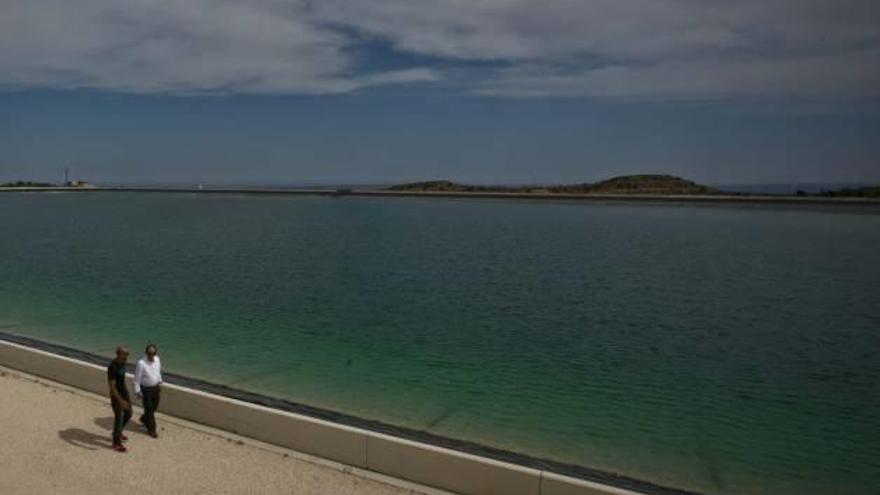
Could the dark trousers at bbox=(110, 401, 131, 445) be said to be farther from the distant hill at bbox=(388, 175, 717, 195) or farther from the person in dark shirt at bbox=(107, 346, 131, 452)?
the distant hill at bbox=(388, 175, 717, 195)

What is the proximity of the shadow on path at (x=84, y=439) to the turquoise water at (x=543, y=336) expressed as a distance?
4599 mm

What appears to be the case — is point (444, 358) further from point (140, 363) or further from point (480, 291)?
point (480, 291)

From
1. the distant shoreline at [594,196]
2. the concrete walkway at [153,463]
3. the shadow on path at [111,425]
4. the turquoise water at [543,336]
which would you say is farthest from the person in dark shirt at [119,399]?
the distant shoreline at [594,196]

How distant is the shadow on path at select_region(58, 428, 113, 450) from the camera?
10.8m

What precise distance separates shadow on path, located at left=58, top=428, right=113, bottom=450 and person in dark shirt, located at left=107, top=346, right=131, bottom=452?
10.3 inches

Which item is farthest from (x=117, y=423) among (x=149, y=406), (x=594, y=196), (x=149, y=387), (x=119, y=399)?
(x=594, y=196)

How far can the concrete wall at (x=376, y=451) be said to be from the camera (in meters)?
9.34

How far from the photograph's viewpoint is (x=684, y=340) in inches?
818

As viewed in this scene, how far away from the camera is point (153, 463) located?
33.2ft

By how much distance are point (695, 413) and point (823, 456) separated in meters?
2.49

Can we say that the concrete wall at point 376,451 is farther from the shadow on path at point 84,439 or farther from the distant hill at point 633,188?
the distant hill at point 633,188

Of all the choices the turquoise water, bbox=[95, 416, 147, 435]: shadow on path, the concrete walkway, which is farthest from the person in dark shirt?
the turquoise water

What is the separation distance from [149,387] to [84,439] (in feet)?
3.78

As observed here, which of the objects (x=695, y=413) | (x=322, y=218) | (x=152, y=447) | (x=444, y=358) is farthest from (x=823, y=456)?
(x=322, y=218)
